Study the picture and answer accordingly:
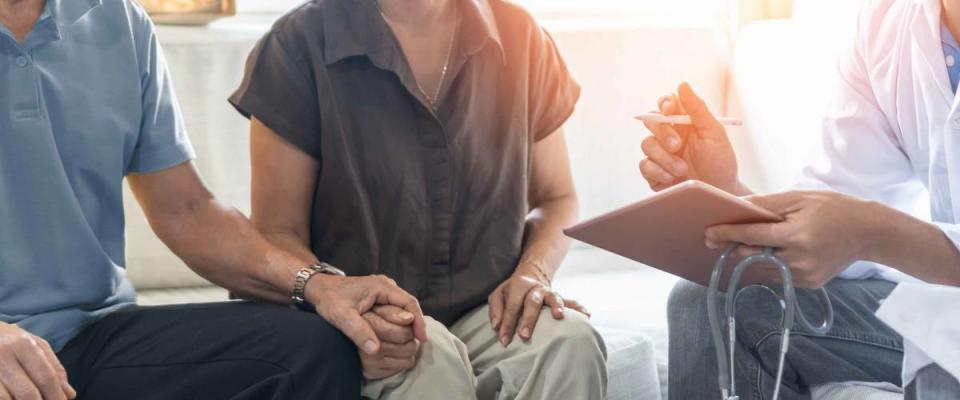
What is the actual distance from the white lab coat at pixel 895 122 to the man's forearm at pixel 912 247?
14 centimetres

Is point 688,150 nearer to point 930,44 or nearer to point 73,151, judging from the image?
point 930,44

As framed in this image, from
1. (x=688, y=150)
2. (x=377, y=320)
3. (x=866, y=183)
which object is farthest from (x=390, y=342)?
(x=866, y=183)

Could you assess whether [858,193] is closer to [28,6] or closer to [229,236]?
[229,236]

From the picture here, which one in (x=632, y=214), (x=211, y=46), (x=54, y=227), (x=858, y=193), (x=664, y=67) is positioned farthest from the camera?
(x=664, y=67)

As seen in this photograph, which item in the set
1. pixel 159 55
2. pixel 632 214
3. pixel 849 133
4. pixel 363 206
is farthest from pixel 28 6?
pixel 849 133

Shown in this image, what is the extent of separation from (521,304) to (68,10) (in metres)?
0.66

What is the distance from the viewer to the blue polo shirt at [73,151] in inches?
57.2

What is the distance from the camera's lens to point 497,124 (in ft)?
5.73

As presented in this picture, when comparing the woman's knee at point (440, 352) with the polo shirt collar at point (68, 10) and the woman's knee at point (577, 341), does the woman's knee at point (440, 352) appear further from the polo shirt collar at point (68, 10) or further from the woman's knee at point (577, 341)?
the polo shirt collar at point (68, 10)

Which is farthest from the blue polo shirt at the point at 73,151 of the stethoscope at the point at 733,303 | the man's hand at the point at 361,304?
the stethoscope at the point at 733,303

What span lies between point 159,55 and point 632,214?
2.22 feet

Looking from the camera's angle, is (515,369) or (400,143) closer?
(515,369)

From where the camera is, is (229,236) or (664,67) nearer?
(229,236)

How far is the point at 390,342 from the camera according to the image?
144 cm
